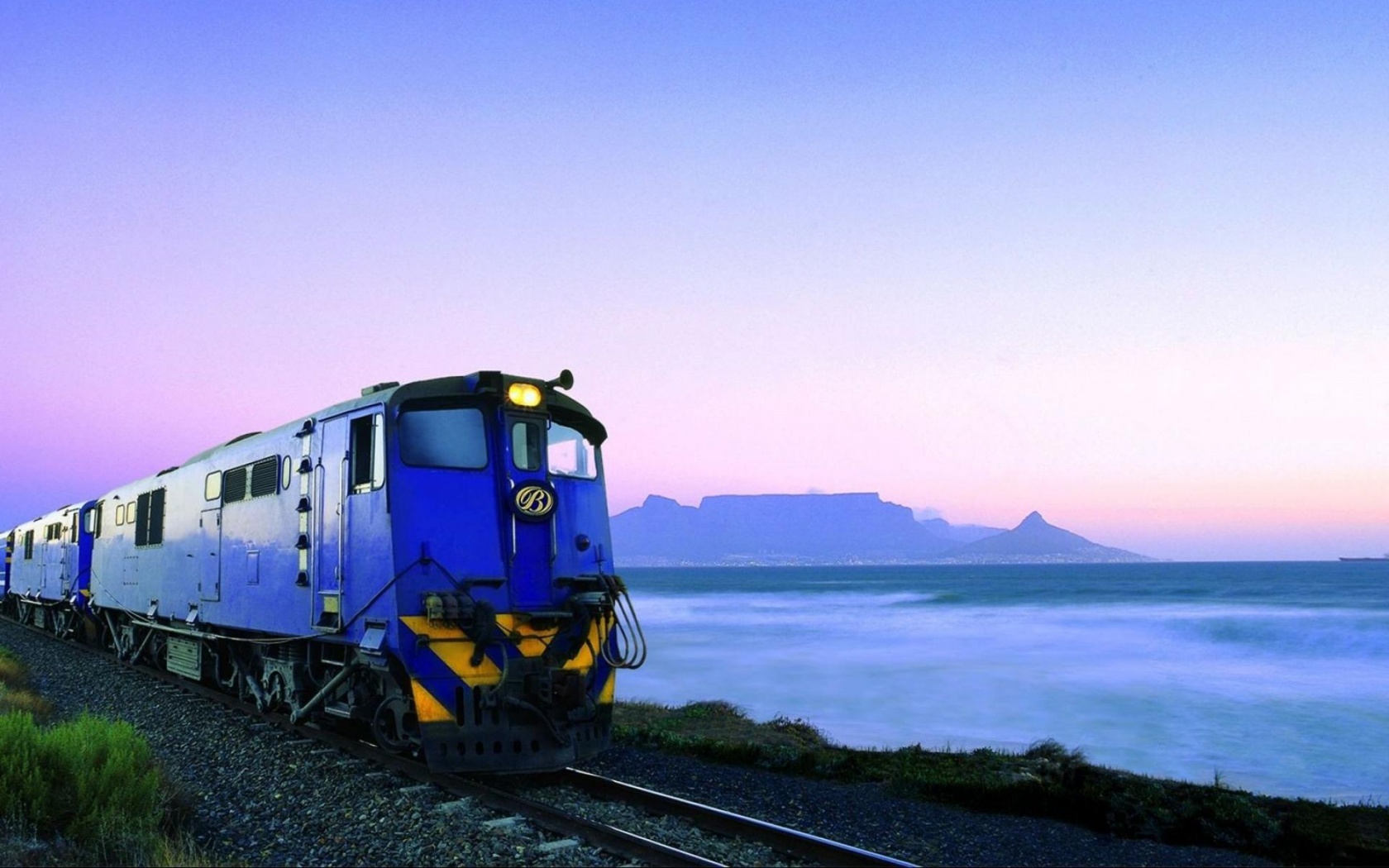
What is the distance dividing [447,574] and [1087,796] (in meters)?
6.12

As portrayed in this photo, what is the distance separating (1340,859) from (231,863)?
8243 millimetres

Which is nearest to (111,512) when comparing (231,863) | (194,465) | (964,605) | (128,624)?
(128,624)

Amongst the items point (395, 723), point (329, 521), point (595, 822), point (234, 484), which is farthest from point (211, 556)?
point (595, 822)

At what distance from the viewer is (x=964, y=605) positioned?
87250mm

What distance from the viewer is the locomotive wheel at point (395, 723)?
789 centimetres

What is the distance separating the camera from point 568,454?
363 inches

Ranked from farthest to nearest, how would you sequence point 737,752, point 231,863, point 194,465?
1. point 194,465
2. point 737,752
3. point 231,863

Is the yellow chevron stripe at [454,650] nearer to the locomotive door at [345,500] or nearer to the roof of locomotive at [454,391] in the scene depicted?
the locomotive door at [345,500]

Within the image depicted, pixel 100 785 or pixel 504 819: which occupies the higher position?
pixel 100 785

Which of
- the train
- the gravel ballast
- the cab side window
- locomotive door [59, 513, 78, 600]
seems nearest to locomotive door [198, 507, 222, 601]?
the train

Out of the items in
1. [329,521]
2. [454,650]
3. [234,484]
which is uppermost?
[234,484]

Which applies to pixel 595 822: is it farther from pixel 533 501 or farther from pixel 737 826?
pixel 533 501

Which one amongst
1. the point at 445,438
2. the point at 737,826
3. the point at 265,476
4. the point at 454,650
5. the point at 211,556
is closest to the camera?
the point at 737,826

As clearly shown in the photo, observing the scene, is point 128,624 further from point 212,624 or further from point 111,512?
point 212,624
